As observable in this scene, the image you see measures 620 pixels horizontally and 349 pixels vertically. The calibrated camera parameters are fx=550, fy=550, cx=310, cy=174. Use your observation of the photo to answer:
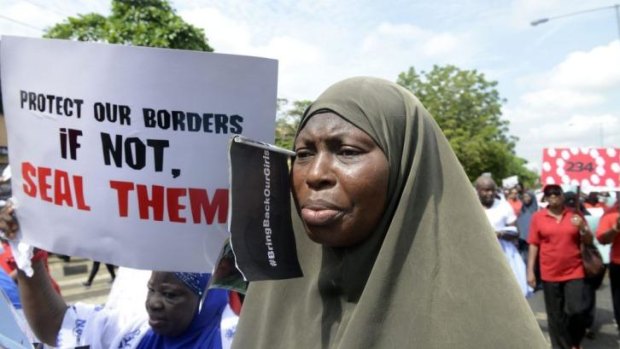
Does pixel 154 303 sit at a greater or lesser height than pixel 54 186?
lesser

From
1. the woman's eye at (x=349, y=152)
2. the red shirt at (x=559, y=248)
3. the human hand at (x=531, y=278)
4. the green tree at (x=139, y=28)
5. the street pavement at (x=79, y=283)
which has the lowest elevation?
the street pavement at (x=79, y=283)

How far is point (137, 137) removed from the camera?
1772 mm

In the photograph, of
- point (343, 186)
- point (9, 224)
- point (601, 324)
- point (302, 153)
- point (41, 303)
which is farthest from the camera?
point (601, 324)

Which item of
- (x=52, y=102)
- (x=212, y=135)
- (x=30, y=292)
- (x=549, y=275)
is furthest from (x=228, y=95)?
(x=549, y=275)

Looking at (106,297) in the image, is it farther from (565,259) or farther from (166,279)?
(166,279)

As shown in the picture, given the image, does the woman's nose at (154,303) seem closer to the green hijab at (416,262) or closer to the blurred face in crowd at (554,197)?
the green hijab at (416,262)

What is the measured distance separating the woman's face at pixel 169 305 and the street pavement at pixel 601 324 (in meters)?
5.42

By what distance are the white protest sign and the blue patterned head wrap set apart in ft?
1.07

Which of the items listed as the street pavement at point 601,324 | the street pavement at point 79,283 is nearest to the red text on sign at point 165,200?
the street pavement at point 601,324

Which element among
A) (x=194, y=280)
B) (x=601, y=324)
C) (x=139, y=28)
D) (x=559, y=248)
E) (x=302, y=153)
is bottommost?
(x=601, y=324)

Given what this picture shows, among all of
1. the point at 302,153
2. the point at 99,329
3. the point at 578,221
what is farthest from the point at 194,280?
the point at 578,221

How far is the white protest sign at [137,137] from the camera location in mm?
1749

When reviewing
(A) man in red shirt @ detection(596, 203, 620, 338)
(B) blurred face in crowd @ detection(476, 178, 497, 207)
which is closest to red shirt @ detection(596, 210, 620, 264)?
(A) man in red shirt @ detection(596, 203, 620, 338)

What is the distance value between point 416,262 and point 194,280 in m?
1.16
